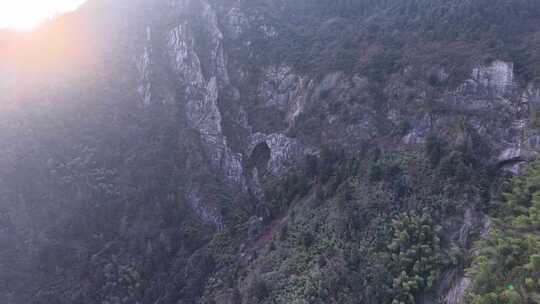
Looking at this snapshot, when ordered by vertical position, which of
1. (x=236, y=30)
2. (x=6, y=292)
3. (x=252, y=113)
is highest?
(x=236, y=30)

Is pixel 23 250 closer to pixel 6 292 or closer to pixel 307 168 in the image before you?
pixel 6 292

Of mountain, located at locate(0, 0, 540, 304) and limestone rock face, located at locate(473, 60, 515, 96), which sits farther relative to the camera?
limestone rock face, located at locate(473, 60, 515, 96)

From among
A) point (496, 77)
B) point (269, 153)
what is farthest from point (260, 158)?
point (496, 77)

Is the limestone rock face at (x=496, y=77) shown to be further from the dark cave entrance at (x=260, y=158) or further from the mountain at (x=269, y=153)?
the dark cave entrance at (x=260, y=158)

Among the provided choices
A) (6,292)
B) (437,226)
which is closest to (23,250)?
(6,292)

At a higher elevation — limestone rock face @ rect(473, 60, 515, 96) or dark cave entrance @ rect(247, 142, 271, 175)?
dark cave entrance @ rect(247, 142, 271, 175)

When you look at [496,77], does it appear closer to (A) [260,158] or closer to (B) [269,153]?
(B) [269,153]

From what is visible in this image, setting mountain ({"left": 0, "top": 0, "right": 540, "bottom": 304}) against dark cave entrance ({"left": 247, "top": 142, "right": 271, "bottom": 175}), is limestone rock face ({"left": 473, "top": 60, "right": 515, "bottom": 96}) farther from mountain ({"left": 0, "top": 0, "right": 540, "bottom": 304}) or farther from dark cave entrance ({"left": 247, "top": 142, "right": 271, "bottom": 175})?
dark cave entrance ({"left": 247, "top": 142, "right": 271, "bottom": 175})

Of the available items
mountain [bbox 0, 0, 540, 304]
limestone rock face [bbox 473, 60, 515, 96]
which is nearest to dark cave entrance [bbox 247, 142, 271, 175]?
mountain [bbox 0, 0, 540, 304]

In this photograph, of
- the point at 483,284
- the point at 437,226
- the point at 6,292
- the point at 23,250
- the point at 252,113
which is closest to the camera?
the point at 483,284

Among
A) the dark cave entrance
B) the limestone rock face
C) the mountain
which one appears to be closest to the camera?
Answer: the mountain
